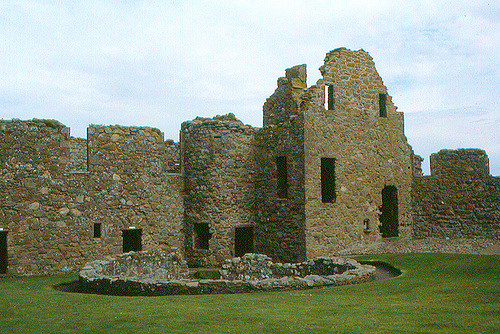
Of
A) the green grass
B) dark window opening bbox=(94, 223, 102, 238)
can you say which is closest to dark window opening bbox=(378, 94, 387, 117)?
the green grass

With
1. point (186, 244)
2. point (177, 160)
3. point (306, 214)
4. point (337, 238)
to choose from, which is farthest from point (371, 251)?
point (177, 160)

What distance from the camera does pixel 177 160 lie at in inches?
692

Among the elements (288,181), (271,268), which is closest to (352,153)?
(288,181)

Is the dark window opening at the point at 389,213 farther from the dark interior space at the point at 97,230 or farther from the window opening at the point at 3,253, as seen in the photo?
the window opening at the point at 3,253

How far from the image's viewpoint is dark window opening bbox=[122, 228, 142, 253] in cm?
1642

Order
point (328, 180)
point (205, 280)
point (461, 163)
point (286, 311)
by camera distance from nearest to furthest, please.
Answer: point (286, 311) → point (205, 280) → point (328, 180) → point (461, 163)

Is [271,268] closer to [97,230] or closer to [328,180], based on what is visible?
[328,180]

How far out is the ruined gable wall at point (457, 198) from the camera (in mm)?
16781

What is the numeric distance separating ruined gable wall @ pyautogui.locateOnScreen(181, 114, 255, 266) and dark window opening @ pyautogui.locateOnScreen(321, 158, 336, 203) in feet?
8.13

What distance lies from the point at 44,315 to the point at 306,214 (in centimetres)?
1012

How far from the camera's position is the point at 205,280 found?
8930 mm

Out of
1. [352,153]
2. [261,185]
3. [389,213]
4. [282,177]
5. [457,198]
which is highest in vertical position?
[352,153]

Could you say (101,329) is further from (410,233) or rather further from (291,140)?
(410,233)

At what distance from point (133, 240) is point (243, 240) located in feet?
12.8
